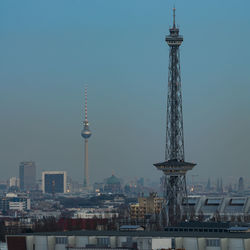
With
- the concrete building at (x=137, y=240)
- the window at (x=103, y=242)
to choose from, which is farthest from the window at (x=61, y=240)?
the window at (x=103, y=242)

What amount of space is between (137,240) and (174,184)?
10911 cm

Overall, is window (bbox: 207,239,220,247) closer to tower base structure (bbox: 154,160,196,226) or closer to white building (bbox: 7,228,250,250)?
white building (bbox: 7,228,250,250)

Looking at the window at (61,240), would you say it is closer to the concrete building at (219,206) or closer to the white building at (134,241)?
the white building at (134,241)

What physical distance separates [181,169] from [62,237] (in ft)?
339

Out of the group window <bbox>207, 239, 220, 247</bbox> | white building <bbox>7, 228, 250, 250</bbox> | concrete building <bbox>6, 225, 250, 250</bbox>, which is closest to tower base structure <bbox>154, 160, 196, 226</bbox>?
concrete building <bbox>6, 225, 250, 250</bbox>

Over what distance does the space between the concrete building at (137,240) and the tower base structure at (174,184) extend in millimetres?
95629

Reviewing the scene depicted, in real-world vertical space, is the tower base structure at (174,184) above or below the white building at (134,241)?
above

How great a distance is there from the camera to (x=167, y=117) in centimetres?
19238

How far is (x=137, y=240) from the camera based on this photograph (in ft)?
244

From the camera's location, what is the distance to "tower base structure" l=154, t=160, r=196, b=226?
180 metres

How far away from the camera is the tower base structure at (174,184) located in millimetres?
179512

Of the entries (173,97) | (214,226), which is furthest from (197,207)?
(214,226)

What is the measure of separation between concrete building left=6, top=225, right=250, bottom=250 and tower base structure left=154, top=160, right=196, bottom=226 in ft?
314

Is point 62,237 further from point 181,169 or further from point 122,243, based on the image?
point 181,169
